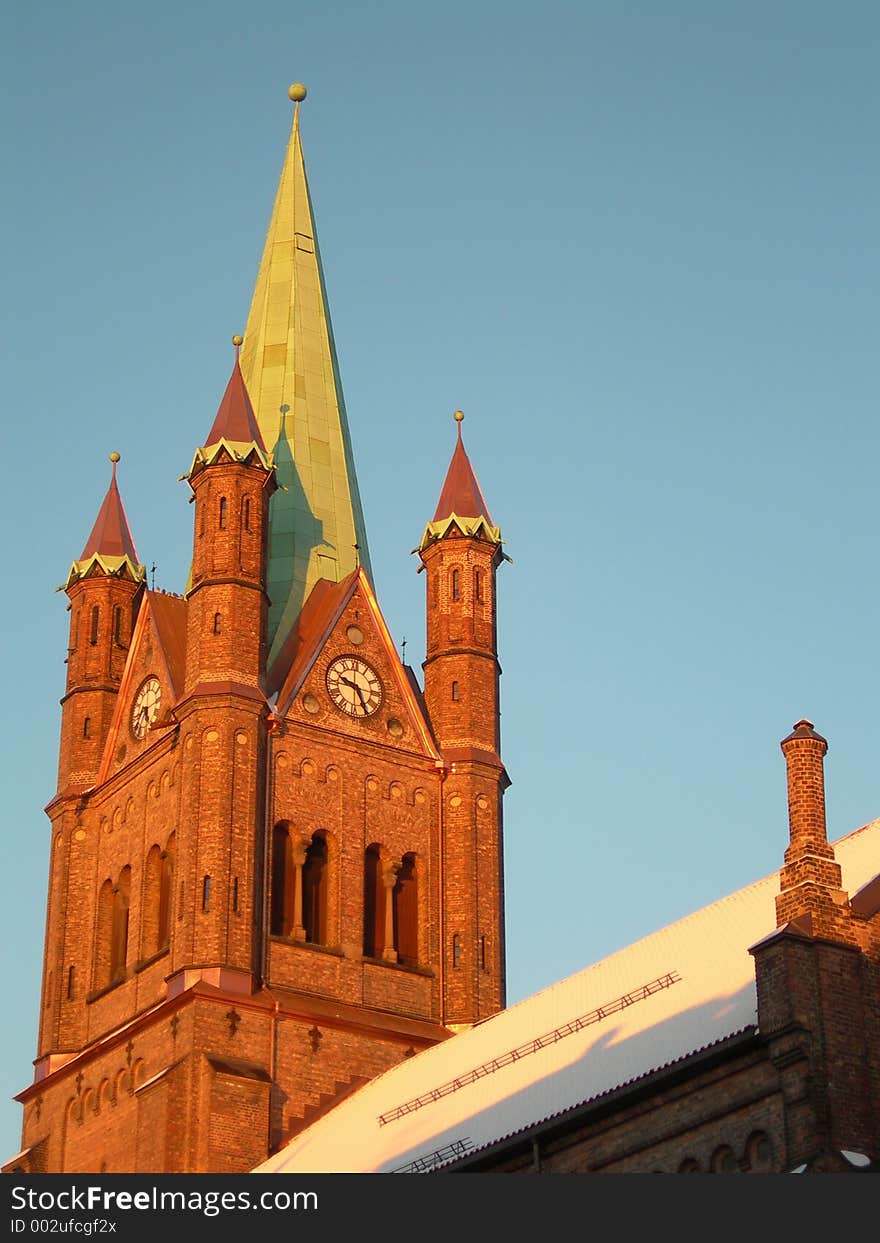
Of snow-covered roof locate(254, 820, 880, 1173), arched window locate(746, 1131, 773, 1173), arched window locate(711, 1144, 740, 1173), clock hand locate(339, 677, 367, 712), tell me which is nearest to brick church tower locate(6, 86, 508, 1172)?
clock hand locate(339, 677, 367, 712)

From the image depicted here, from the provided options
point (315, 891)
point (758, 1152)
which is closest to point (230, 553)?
point (315, 891)

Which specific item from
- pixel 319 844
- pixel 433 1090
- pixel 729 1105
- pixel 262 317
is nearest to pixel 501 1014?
pixel 433 1090

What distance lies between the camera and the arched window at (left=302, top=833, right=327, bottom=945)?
70.0 metres

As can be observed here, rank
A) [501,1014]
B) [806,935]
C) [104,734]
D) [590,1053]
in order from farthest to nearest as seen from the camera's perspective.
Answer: [104,734] → [501,1014] → [590,1053] → [806,935]

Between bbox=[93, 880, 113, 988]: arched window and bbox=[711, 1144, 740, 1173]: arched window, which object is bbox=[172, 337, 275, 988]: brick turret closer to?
bbox=[93, 880, 113, 988]: arched window

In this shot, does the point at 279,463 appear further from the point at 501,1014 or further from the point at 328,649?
the point at 501,1014

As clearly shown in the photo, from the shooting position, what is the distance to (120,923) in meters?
72.6

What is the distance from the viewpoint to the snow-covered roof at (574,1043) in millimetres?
49584

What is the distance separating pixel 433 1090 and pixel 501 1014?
4.46m

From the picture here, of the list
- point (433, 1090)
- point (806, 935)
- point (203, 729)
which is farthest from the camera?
point (203, 729)

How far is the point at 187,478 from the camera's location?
73.7m

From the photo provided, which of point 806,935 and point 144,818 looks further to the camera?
point 144,818

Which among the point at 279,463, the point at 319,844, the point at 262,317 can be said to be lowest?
the point at 319,844

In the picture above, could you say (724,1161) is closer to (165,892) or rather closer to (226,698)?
(226,698)
